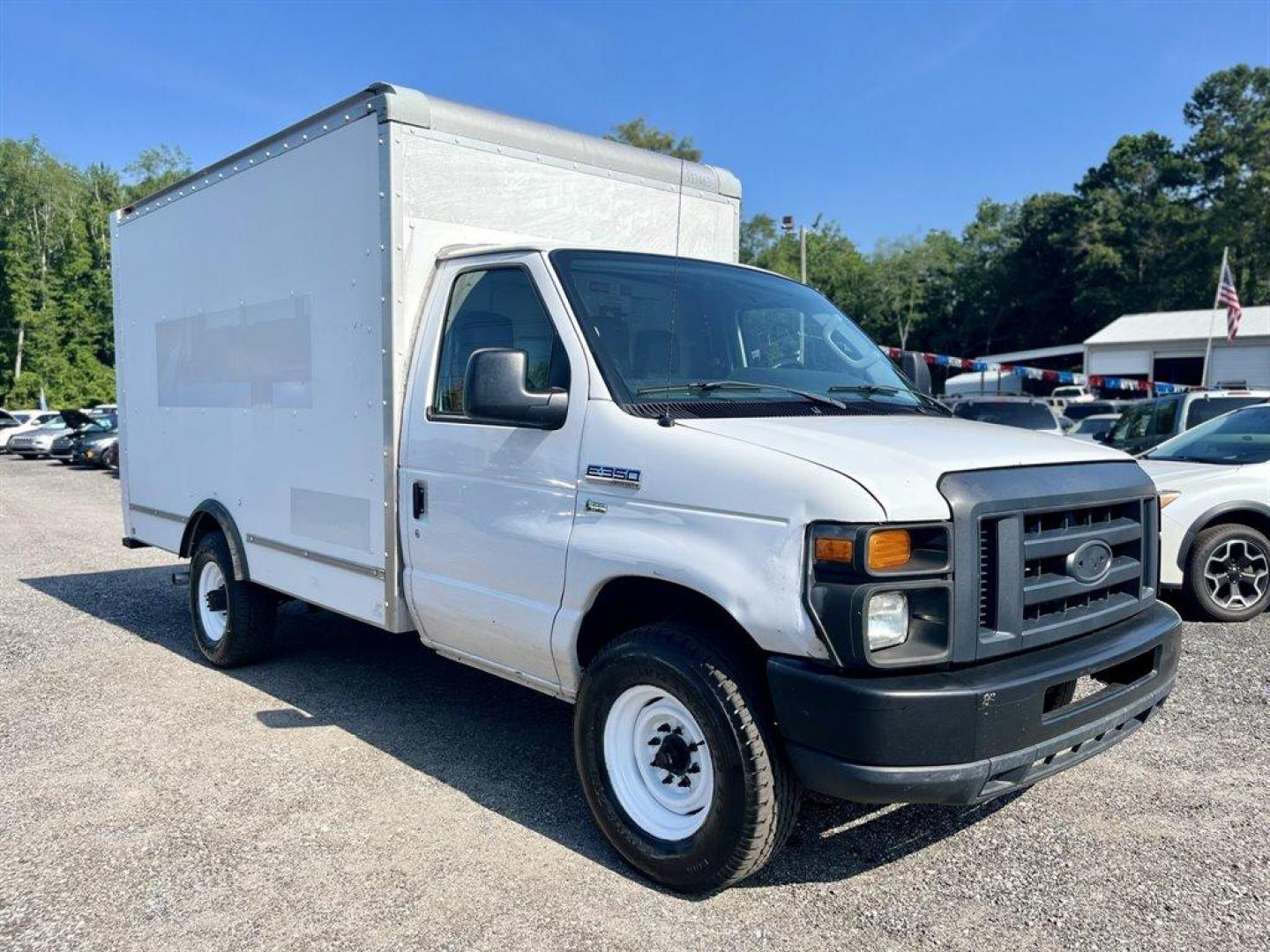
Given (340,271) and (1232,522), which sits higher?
(340,271)

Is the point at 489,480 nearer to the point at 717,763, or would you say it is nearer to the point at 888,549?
the point at 717,763

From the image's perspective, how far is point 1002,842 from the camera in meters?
3.84

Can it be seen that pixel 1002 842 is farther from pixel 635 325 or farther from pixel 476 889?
pixel 635 325

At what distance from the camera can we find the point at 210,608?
6.43 m

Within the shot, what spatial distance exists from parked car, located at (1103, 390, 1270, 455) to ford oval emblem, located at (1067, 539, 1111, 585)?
7436 millimetres

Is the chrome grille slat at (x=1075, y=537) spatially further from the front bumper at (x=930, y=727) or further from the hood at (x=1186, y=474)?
the hood at (x=1186, y=474)

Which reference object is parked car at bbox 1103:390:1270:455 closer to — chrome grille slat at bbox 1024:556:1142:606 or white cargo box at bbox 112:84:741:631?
white cargo box at bbox 112:84:741:631

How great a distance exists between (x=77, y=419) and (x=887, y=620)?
31.3 metres

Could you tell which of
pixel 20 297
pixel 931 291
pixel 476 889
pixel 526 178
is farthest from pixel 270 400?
pixel 931 291

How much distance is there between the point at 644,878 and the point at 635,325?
6.98 ft

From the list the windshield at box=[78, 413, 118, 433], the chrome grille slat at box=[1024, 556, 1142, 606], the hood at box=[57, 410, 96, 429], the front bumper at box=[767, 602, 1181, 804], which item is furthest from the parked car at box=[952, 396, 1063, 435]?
the hood at box=[57, 410, 96, 429]

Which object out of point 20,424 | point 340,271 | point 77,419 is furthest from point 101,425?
point 340,271

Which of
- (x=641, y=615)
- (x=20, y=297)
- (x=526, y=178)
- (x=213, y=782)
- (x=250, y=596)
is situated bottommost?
(x=213, y=782)

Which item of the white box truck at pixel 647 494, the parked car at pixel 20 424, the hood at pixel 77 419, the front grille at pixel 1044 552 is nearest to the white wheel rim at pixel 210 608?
the white box truck at pixel 647 494
